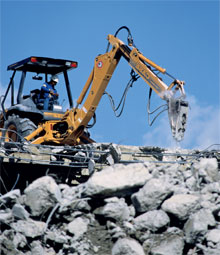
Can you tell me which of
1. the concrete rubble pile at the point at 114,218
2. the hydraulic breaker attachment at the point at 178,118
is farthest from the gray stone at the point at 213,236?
the hydraulic breaker attachment at the point at 178,118

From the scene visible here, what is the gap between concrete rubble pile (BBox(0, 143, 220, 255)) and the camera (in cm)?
613

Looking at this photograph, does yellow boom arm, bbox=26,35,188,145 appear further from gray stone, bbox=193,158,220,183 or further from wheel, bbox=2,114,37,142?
gray stone, bbox=193,158,220,183

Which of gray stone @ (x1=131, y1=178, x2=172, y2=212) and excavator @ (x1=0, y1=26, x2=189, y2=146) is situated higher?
excavator @ (x1=0, y1=26, x2=189, y2=146)

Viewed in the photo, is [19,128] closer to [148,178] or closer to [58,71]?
[58,71]

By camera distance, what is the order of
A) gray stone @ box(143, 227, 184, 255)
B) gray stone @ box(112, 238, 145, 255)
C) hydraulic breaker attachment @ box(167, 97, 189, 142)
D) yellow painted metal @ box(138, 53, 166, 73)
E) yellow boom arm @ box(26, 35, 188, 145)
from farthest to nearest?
1. yellow boom arm @ box(26, 35, 188, 145)
2. yellow painted metal @ box(138, 53, 166, 73)
3. hydraulic breaker attachment @ box(167, 97, 189, 142)
4. gray stone @ box(143, 227, 184, 255)
5. gray stone @ box(112, 238, 145, 255)

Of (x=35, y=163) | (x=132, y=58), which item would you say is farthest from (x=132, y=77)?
(x=35, y=163)

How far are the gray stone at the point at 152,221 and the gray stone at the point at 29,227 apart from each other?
1.03m

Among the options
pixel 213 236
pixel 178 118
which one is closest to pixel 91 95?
pixel 178 118

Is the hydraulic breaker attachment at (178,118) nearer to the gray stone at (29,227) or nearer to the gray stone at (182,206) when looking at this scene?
the gray stone at (182,206)

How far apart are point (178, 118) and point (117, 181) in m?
3.27

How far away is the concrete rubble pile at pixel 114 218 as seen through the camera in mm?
6129

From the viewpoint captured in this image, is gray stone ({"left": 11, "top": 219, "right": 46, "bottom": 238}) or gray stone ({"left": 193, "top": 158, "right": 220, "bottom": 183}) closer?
gray stone ({"left": 11, "top": 219, "right": 46, "bottom": 238})

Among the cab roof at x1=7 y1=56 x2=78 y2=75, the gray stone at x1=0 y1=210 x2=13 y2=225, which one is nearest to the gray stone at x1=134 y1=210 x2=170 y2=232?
the gray stone at x1=0 y1=210 x2=13 y2=225

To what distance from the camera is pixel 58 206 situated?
641cm
